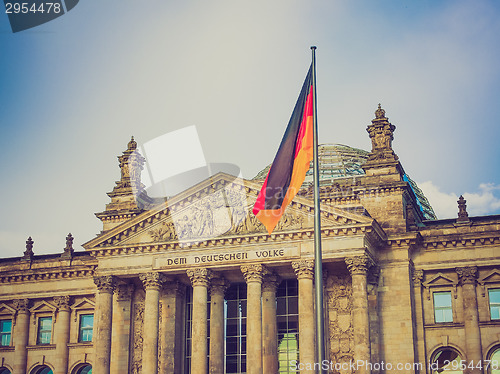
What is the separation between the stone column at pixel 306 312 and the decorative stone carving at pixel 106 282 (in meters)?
12.0

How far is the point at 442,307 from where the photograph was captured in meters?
47.3

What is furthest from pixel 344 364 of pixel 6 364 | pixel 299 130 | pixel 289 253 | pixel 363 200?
pixel 6 364

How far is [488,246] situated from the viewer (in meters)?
46.8

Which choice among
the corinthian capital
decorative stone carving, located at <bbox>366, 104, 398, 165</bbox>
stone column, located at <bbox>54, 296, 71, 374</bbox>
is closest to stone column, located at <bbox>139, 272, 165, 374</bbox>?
stone column, located at <bbox>54, 296, 71, 374</bbox>

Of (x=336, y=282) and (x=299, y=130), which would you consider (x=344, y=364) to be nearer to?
(x=336, y=282)

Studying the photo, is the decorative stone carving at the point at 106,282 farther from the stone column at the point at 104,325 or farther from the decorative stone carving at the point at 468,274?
the decorative stone carving at the point at 468,274

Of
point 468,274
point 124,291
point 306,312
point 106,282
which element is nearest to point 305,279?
point 306,312

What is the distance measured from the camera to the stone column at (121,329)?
48875mm

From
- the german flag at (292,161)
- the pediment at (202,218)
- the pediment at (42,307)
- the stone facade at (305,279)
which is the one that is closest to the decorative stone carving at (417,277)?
the stone facade at (305,279)

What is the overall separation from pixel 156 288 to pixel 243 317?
6134 mm

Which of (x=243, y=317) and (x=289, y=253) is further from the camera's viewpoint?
(x=243, y=317)

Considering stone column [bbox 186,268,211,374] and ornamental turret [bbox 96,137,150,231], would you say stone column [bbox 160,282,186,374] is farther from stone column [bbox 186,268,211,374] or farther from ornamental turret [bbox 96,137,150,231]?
ornamental turret [bbox 96,137,150,231]

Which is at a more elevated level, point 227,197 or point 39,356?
point 227,197

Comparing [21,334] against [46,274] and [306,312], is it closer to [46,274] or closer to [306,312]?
[46,274]
